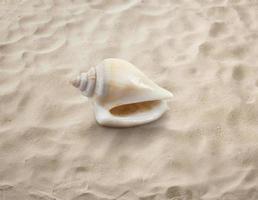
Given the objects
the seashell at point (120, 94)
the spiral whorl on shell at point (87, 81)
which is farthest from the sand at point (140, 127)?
the spiral whorl on shell at point (87, 81)

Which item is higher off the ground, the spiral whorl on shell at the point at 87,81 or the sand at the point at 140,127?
the spiral whorl on shell at the point at 87,81

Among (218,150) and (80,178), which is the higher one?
(80,178)

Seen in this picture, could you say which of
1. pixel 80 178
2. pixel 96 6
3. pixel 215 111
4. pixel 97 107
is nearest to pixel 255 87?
pixel 215 111

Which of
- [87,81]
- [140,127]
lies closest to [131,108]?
[140,127]

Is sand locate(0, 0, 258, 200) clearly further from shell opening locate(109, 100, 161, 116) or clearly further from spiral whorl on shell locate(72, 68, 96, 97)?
spiral whorl on shell locate(72, 68, 96, 97)

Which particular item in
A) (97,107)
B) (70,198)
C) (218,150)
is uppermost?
(97,107)

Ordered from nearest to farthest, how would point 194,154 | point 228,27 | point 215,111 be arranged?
point 194,154 < point 215,111 < point 228,27

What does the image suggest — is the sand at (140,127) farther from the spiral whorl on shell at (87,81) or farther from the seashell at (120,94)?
the spiral whorl on shell at (87,81)

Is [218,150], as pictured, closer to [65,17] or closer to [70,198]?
[70,198]

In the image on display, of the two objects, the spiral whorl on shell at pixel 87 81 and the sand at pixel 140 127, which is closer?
the sand at pixel 140 127
